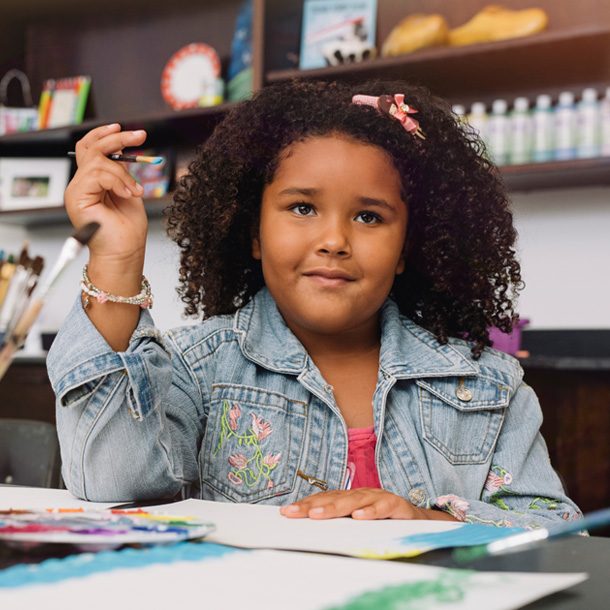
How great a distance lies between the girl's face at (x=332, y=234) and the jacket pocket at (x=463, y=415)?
6.0 inches

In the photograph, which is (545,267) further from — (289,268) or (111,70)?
(111,70)

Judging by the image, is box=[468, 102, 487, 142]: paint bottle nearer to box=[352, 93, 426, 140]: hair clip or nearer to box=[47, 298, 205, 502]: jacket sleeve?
box=[352, 93, 426, 140]: hair clip

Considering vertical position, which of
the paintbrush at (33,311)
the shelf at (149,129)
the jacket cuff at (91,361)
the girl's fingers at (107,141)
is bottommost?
the jacket cuff at (91,361)

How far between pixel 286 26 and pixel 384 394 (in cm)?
200

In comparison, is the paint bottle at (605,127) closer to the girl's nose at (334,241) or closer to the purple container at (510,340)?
the purple container at (510,340)

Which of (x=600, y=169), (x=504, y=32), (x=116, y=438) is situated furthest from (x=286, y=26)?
(x=116, y=438)

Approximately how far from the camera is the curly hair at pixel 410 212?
1197 millimetres

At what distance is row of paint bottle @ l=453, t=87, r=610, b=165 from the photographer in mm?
2238

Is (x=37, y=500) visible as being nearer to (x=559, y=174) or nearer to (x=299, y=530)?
(x=299, y=530)

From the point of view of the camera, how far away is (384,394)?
3.25 ft

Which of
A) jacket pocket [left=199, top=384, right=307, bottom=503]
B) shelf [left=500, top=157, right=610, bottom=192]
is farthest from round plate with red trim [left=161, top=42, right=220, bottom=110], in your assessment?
jacket pocket [left=199, top=384, right=307, bottom=503]

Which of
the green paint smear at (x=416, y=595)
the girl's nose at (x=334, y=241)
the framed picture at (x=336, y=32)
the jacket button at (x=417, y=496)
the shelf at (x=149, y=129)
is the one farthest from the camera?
the shelf at (x=149, y=129)

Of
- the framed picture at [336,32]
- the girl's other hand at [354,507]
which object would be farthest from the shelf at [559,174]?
the girl's other hand at [354,507]

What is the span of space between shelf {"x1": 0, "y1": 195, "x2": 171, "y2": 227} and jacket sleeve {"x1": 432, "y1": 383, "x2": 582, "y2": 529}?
1971mm
